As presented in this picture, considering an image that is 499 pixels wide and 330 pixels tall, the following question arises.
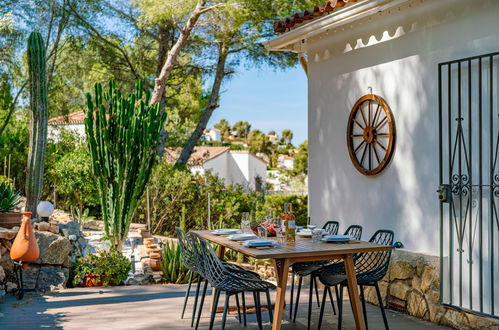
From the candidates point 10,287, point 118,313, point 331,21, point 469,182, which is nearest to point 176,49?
point 331,21

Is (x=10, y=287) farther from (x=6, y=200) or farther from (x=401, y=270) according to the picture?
(x=401, y=270)

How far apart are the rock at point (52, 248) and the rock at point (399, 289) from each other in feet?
12.7

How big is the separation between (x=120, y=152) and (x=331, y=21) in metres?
3.49

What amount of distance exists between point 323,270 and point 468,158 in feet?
→ 5.28

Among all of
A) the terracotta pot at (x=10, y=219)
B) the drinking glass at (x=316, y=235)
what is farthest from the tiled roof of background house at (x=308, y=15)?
the terracotta pot at (x=10, y=219)

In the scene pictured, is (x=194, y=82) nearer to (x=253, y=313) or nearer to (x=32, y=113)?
(x=32, y=113)

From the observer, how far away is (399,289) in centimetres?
507

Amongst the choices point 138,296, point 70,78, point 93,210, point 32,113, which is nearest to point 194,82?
point 70,78

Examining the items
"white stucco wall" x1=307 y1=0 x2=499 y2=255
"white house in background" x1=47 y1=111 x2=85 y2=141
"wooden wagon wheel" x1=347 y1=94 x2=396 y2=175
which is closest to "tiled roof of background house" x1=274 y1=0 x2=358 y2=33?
"white stucco wall" x1=307 y1=0 x2=499 y2=255

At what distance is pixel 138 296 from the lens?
5.89 metres

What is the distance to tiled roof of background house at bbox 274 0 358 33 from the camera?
5449mm

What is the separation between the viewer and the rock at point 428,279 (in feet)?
15.4

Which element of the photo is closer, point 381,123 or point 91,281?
point 381,123

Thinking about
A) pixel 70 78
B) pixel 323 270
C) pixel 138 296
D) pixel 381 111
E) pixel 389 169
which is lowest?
pixel 138 296
